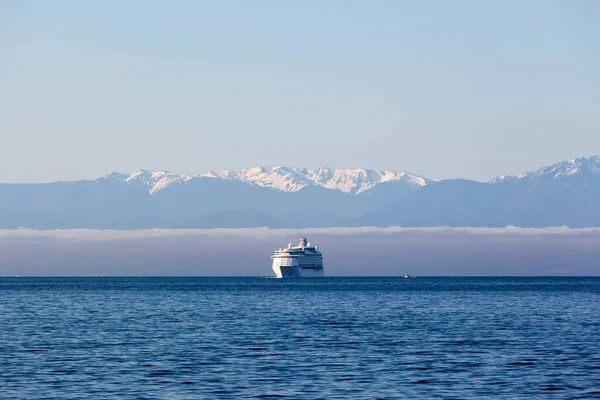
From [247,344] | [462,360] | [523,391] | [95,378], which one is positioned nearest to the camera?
[523,391]

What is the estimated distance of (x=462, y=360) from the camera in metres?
54.0

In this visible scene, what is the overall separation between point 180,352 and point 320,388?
16.5m

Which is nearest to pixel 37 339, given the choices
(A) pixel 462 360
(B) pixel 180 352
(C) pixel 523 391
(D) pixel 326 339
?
(B) pixel 180 352

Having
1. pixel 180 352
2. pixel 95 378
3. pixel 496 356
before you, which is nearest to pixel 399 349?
pixel 496 356

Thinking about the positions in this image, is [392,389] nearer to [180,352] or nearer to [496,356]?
[496,356]

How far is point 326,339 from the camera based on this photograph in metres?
67.2

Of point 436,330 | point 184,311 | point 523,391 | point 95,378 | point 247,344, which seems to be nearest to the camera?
point 523,391

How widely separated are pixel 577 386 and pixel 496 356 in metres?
12.3

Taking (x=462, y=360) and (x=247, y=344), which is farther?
(x=247, y=344)

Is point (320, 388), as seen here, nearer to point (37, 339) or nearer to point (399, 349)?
point (399, 349)

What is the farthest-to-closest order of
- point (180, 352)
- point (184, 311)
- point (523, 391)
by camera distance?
1. point (184, 311)
2. point (180, 352)
3. point (523, 391)

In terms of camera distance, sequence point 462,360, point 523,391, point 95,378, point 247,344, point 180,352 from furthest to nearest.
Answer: point 247,344, point 180,352, point 462,360, point 95,378, point 523,391

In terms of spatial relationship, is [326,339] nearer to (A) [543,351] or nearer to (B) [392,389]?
(A) [543,351]

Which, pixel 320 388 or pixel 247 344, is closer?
pixel 320 388
